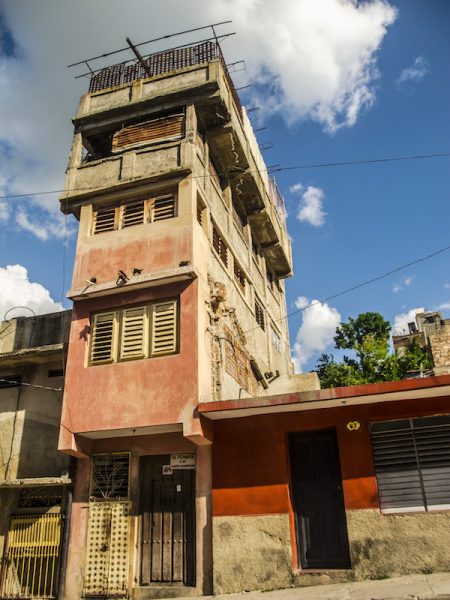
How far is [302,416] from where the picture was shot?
1030cm

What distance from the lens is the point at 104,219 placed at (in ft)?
44.3

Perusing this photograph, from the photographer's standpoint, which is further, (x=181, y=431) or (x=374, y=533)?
(x=181, y=431)

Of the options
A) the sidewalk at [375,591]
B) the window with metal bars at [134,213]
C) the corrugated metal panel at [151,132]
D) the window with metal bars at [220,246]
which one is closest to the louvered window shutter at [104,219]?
the window with metal bars at [134,213]

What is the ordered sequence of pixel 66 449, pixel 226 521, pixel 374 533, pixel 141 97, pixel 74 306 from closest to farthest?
1. pixel 374 533
2. pixel 226 521
3. pixel 66 449
4. pixel 74 306
5. pixel 141 97

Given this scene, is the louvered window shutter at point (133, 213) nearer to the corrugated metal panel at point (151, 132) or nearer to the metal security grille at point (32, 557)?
the corrugated metal panel at point (151, 132)

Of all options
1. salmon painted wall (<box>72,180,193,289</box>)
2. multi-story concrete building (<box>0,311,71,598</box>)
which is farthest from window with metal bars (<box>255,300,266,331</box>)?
multi-story concrete building (<box>0,311,71,598</box>)

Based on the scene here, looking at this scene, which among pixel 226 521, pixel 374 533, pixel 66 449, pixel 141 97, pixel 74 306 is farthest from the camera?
pixel 141 97

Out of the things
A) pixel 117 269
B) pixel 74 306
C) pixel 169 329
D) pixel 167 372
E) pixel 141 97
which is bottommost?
pixel 167 372

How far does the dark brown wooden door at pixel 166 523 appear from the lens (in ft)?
33.4

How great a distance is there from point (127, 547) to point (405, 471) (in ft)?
19.5

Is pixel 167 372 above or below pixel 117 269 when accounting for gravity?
below

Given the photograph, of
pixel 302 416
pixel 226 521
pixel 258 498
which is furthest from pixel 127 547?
pixel 302 416

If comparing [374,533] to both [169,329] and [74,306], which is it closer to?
[169,329]

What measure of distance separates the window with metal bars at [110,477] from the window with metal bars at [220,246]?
20.6ft
